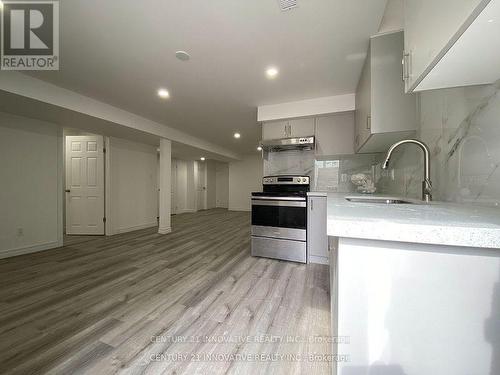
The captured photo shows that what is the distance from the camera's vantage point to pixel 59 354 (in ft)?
3.65

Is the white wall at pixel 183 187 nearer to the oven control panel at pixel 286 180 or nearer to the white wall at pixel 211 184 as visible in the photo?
the white wall at pixel 211 184

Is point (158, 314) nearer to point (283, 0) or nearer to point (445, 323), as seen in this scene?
point (445, 323)

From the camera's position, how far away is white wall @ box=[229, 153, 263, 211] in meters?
7.60

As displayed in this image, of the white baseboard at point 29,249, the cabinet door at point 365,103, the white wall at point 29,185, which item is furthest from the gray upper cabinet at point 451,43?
the white baseboard at point 29,249

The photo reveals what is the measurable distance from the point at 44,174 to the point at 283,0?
4.08 metres

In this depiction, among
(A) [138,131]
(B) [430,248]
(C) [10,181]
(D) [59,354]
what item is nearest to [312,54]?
(B) [430,248]

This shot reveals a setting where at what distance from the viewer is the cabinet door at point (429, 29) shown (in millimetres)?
549

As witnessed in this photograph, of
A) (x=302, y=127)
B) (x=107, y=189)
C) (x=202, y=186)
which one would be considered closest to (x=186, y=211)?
(x=202, y=186)

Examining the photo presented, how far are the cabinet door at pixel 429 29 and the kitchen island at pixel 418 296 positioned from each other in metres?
0.57

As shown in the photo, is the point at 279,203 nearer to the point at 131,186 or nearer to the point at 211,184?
the point at 131,186

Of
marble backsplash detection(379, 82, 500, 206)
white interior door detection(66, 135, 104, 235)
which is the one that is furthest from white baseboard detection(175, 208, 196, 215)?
marble backsplash detection(379, 82, 500, 206)

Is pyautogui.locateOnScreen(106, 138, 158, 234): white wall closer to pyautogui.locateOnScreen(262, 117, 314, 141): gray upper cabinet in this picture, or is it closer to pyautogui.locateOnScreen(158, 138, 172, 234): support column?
pyautogui.locateOnScreen(158, 138, 172, 234): support column

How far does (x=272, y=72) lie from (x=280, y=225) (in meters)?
1.86

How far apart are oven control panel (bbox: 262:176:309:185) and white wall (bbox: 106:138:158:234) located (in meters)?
3.30
